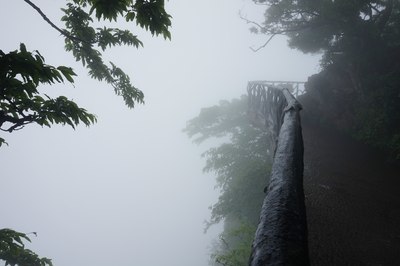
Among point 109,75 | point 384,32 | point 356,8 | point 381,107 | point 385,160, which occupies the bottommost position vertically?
point 109,75

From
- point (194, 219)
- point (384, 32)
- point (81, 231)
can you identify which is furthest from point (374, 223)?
point (81, 231)

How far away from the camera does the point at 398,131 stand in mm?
7219

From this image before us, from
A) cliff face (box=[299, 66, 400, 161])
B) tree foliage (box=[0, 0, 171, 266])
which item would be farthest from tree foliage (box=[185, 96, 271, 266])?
tree foliage (box=[0, 0, 171, 266])

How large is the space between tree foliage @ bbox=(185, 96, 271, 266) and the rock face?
3.55 meters

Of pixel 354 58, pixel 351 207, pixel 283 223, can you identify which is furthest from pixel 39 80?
pixel 354 58

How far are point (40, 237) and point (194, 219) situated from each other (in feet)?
289

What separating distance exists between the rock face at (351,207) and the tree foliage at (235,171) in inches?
140

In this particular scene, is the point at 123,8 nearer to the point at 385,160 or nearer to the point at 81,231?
the point at 385,160

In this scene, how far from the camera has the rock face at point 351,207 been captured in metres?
3.09

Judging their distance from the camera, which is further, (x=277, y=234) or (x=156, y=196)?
(x=156, y=196)

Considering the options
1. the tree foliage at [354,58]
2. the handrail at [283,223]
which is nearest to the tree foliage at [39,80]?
the handrail at [283,223]

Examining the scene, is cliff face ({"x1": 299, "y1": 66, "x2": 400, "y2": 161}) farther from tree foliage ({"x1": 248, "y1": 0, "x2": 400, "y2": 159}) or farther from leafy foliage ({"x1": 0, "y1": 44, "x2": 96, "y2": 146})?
leafy foliage ({"x1": 0, "y1": 44, "x2": 96, "y2": 146})

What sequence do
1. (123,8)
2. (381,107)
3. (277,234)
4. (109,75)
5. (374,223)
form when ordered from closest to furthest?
(277,234), (123,8), (374,223), (109,75), (381,107)

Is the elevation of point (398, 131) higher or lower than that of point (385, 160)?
higher
